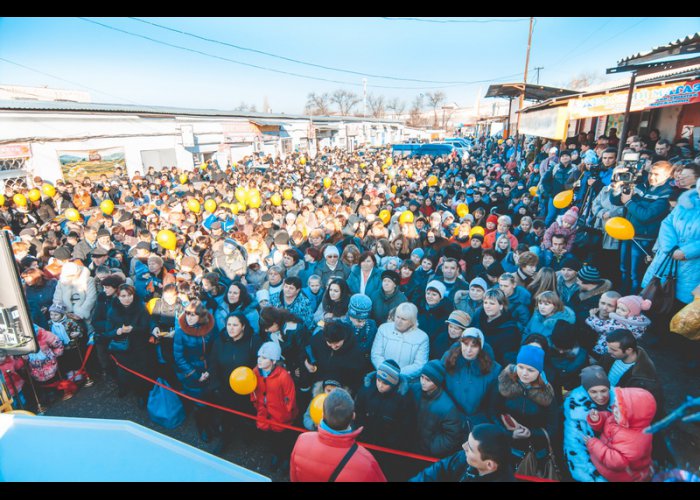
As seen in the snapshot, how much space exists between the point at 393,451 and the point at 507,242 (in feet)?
11.9

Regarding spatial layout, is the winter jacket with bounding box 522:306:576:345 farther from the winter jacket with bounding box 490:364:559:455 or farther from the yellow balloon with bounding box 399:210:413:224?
the yellow balloon with bounding box 399:210:413:224

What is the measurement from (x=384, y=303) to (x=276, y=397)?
4.94 feet

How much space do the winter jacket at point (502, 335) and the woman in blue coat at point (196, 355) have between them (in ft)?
8.75

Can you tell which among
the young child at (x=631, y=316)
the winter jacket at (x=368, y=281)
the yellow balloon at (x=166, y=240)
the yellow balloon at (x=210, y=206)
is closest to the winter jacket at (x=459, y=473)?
the young child at (x=631, y=316)

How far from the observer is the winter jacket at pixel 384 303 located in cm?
371

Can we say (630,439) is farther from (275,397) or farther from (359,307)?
(275,397)

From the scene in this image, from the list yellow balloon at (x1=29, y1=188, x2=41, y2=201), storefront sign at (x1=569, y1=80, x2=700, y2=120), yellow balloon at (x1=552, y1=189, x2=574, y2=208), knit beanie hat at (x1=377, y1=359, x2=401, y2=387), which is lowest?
knit beanie hat at (x1=377, y1=359, x2=401, y2=387)

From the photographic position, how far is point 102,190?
10.8m

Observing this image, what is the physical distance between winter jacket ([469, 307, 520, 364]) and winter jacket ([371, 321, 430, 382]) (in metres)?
0.60

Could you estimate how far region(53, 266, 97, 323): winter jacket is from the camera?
414 centimetres

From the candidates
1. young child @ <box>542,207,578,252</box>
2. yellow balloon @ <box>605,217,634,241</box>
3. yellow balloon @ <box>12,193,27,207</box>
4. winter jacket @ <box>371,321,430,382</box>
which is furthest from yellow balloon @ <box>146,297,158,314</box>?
yellow balloon @ <box>12,193,27,207</box>

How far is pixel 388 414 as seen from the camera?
242cm
